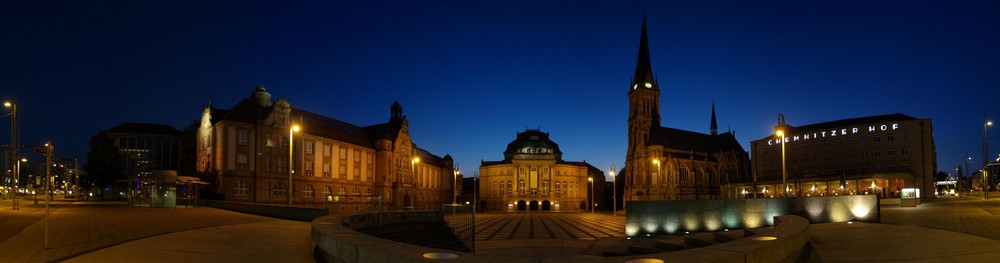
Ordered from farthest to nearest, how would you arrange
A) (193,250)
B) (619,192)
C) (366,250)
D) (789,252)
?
1. (619,192)
2. (193,250)
3. (789,252)
4. (366,250)

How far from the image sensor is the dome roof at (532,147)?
127750 mm

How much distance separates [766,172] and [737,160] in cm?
2298

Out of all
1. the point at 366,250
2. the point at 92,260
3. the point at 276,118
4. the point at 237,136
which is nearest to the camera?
the point at 366,250

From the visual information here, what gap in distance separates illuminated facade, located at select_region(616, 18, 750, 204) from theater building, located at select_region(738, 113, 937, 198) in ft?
47.6

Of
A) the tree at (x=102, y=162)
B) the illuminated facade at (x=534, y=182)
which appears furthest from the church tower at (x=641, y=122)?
the tree at (x=102, y=162)

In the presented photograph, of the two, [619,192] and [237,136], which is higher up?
[237,136]

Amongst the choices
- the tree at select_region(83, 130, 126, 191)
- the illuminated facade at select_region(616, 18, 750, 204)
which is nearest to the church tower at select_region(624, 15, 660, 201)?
the illuminated facade at select_region(616, 18, 750, 204)

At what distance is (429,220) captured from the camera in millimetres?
25609

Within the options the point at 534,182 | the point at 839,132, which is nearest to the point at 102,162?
the point at 534,182

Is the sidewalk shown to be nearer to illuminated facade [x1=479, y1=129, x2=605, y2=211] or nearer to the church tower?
illuminated facade [x1=479, y1=129, x2=605, y2=211]

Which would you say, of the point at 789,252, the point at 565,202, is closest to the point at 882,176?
the point at 565,202

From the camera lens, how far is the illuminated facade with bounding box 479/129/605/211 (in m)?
126

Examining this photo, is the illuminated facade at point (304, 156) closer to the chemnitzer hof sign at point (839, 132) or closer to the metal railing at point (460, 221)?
the metal railing at point (460, 221)

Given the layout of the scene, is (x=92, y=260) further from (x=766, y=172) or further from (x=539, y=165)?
(x=766, y=172)
